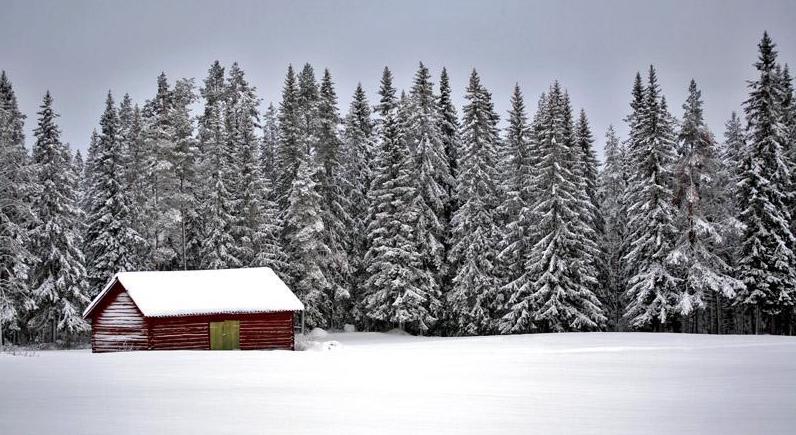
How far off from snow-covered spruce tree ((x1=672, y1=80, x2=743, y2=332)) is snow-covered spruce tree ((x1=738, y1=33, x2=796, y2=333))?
1.37 meters

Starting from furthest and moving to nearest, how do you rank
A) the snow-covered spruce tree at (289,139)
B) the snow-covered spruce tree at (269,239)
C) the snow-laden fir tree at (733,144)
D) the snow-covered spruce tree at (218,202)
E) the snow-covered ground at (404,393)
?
the snow-covered spruce tree at (289,139) → the snow-laden fir tree at (733,144) → the snow-covered spruce tree at (269,239) → the snow-covered spruce tree at (218,202) → the snow-covered ground at (404,393)

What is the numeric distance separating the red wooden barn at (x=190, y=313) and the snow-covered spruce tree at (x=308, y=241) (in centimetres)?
718

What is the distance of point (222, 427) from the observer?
1153cm

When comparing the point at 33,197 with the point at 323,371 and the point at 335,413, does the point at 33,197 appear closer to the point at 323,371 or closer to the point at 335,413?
the point at 323,371

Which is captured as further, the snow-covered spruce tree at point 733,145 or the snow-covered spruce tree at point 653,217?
the snow-covered spruce tree at point 733,145

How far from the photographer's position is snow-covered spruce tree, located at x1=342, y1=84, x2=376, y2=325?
49312 millimetres

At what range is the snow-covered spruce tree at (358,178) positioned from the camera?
49312 mm

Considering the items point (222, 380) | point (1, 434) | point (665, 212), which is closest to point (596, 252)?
point (665, 212)

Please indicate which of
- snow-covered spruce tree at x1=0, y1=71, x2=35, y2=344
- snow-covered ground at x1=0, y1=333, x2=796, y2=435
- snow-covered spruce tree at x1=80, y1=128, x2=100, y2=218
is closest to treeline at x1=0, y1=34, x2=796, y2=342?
snow-covered spruce tree at x1=0, y1=71, x2=35, y2=344

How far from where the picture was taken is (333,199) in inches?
1886

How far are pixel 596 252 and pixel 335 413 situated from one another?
33709 millimetres

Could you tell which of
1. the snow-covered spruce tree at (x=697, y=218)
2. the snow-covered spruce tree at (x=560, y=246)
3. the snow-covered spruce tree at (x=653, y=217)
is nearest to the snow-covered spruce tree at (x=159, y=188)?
the snow-covered spruce tree at (x=560, y=246)

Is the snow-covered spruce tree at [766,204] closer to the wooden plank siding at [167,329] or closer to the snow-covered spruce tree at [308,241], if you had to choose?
the snow-covered spruce tree at [308,241]

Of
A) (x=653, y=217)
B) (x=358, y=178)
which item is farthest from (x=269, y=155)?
(x=653, y=217)
